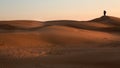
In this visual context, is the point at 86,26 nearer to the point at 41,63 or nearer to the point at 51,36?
the point at 51,36

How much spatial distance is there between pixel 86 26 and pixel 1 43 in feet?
65.2

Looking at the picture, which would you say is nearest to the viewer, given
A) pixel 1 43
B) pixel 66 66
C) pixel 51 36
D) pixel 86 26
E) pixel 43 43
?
pixel 66 66

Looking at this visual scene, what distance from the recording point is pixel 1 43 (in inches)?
810

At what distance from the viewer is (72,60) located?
12.3 metres

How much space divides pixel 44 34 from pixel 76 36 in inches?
98.7

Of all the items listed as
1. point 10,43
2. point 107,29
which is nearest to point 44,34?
point 10,43

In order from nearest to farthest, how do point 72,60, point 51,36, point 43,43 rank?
point 72,60 < point 43,43 < point 51,36

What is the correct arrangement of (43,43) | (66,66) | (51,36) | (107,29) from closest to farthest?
(66,66), (43,43), (51,36), (107,29)

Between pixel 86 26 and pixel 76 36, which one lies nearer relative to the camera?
pixel 76 36

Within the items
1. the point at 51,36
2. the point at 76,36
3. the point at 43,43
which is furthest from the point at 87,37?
the point at 43,43

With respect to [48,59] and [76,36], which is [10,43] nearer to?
[76,36]

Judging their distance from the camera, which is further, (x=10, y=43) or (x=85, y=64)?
(x=10, y=43)

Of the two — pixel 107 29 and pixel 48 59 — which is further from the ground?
pixel 48 59

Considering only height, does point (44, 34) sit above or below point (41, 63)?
below
